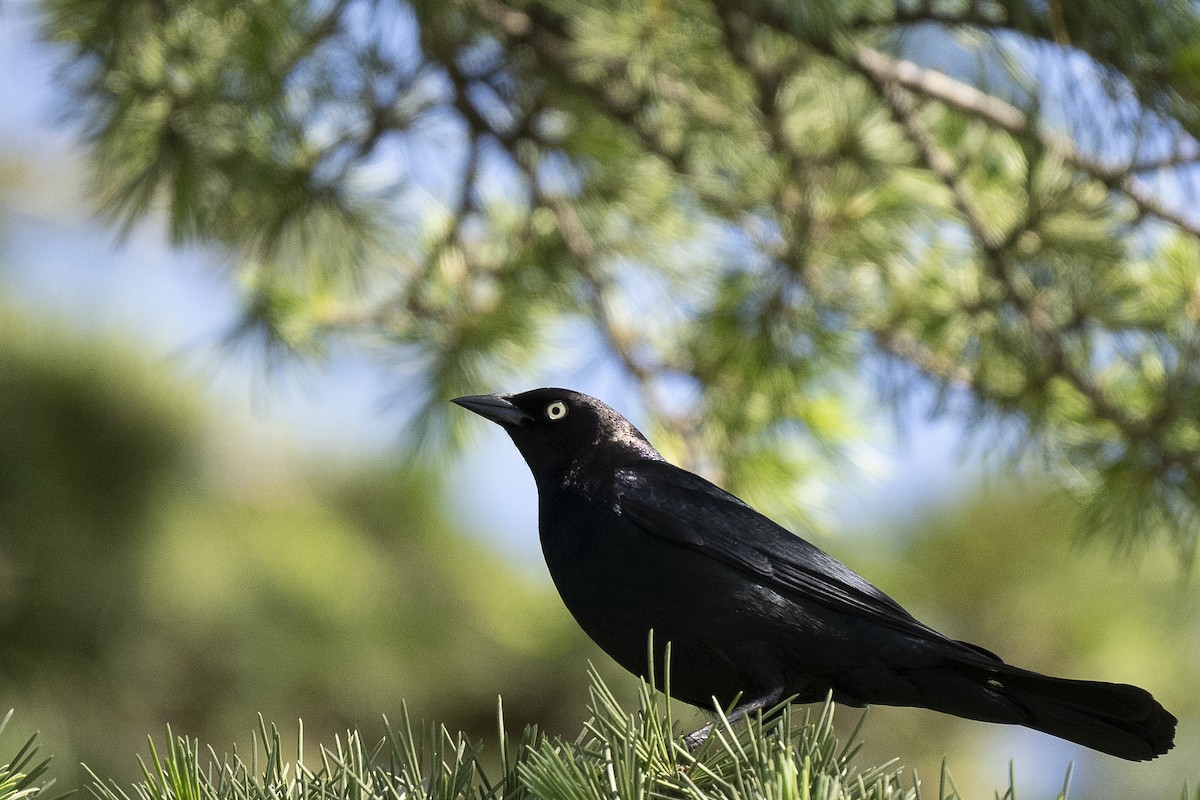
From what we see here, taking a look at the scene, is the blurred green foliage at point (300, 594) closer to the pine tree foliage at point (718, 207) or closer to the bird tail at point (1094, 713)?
the pine tree foliage at point (718, 207)

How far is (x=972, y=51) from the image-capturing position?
3271 mm

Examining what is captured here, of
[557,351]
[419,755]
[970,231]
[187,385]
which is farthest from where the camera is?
[187,385]

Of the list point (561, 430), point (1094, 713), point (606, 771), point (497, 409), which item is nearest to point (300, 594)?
point (497, 409)

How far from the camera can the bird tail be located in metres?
2.15

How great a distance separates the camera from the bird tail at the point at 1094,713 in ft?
7.07

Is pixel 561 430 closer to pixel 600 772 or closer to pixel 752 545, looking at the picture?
pixel 752 545

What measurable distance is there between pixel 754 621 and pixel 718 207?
5.82ft

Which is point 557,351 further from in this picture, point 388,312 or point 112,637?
point 112,637

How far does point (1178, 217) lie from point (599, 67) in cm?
176

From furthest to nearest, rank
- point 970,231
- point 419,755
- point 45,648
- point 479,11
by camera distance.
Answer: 1. point 45,648
2. point 479,11
3. point 970,231
4. point 419,755

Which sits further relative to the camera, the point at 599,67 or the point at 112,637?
the point at 112,637

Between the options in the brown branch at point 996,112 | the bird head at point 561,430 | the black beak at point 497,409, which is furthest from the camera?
the brown branch at point 996,112

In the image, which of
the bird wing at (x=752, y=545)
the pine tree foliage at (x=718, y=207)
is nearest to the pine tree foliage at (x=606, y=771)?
the bird wing at (x=752, y=545)

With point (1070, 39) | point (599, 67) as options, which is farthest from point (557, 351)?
point (1070, 39)
